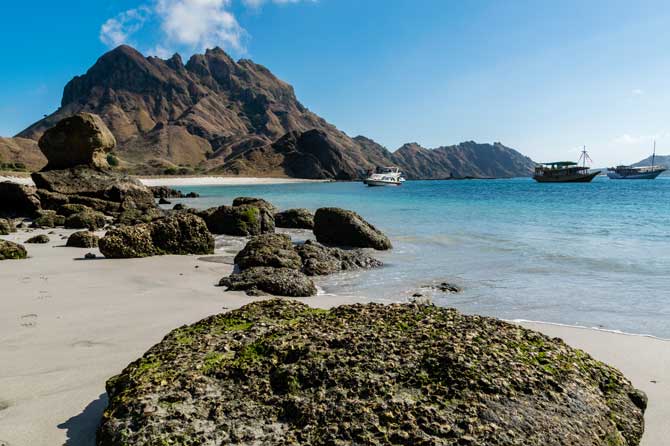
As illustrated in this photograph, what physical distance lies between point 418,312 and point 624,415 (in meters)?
1.75

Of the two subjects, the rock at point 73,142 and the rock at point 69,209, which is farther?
the rock at point 73,142

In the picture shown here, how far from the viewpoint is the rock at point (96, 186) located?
83.7 ft

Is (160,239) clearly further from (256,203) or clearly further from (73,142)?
(73,142)

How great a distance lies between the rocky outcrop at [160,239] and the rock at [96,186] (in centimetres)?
1456

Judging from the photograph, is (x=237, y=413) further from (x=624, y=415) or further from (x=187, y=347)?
(x=624, y=415)

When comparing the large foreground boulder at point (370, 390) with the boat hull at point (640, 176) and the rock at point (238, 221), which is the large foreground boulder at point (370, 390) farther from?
the boat hull at point (640, 176)

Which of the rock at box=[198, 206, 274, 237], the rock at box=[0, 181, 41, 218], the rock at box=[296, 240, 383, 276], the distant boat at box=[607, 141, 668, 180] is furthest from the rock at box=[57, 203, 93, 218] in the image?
the distant boat at box=[607, 141, 668, 180]

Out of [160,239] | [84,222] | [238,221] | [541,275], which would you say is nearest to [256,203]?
[238,221]

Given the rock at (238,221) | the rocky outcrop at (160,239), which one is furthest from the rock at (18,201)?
the rocky outcrop at (160,239)

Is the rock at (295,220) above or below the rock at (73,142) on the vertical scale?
below

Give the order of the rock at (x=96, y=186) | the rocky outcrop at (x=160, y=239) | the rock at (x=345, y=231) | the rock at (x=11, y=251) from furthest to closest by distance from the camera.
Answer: the rock at (x=96, y=186)
the rock at (x=345, y=231)
the rocky outcrop at (x=160, y=239)
the rock at (x=11, y=251)

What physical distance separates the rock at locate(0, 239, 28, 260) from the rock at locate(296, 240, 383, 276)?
6819mm

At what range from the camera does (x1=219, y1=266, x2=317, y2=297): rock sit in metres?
8.49

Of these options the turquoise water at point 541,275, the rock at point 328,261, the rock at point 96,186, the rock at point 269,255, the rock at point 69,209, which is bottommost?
the turquoise water at point 541,275
